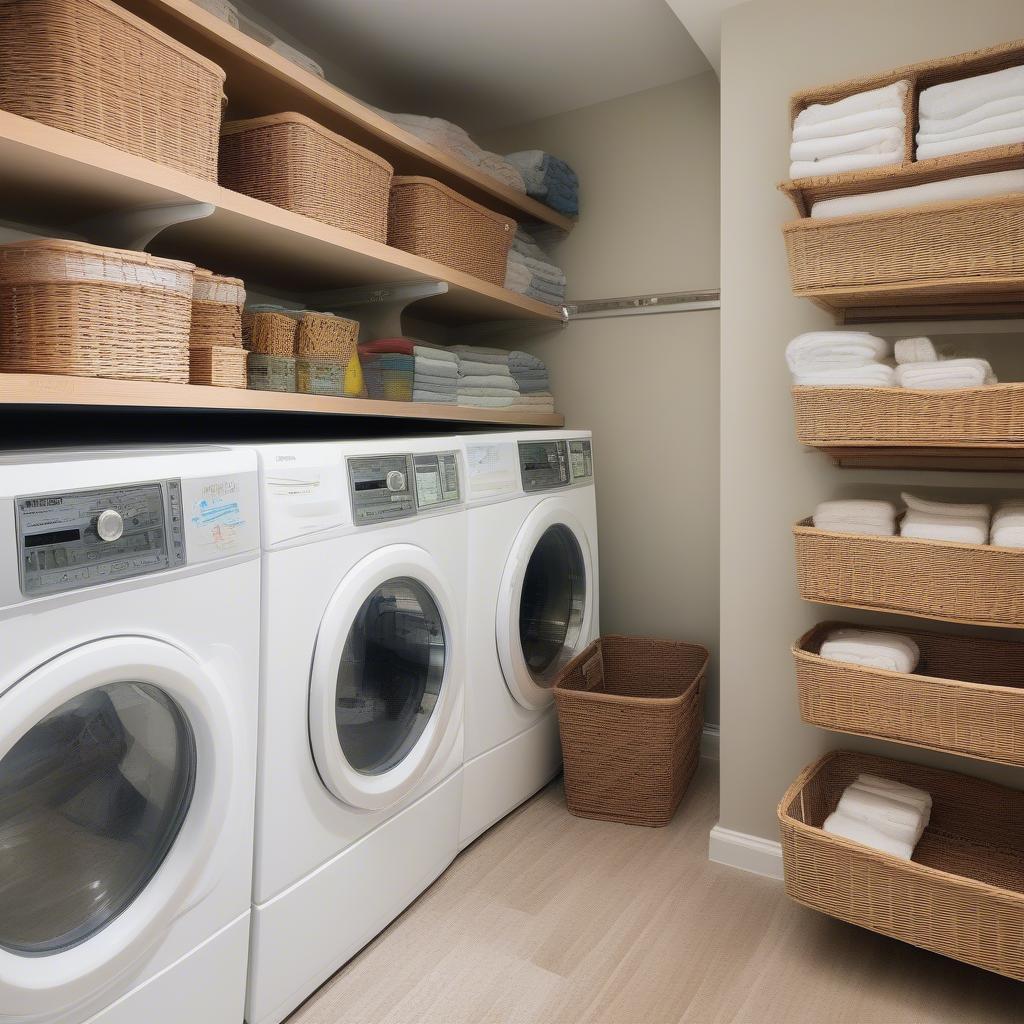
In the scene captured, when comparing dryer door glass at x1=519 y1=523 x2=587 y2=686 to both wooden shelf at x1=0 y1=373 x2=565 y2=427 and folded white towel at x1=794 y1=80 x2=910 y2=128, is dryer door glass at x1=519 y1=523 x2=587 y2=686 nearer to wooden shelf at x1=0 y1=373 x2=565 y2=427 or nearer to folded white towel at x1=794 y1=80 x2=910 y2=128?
wooden shelf at x1=0 y1=373 x2=565 y2=427

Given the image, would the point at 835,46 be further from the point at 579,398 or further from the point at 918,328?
the point at 579,398

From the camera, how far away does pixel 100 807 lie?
1.17 metres

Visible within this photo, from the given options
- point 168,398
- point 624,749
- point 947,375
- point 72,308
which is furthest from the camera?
point 624,749

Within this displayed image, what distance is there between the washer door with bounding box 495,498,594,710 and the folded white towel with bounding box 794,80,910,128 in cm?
113

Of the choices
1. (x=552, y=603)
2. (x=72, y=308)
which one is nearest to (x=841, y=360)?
(x=552, y=603)

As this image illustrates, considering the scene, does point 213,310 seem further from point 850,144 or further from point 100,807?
point 850,144

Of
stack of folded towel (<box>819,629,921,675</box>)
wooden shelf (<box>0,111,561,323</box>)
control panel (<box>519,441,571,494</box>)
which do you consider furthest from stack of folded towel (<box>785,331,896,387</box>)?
wooden shelf (<box>0,111,561,323</box>)

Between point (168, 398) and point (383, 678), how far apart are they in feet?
2.33

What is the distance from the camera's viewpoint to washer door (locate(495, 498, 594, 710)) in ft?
7.04

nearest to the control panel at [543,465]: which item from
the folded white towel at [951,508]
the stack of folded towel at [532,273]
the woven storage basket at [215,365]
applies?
the stack of folded towel at [532,273]

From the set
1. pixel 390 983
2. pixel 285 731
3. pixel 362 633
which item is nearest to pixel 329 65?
pixel 362 633

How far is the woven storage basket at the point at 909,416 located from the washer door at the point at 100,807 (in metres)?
1.24

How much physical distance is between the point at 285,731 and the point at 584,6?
197 centimetres

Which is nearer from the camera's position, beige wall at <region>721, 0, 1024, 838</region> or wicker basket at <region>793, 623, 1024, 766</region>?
wicker basket at <region>793, 623, 1024, 766</region>
